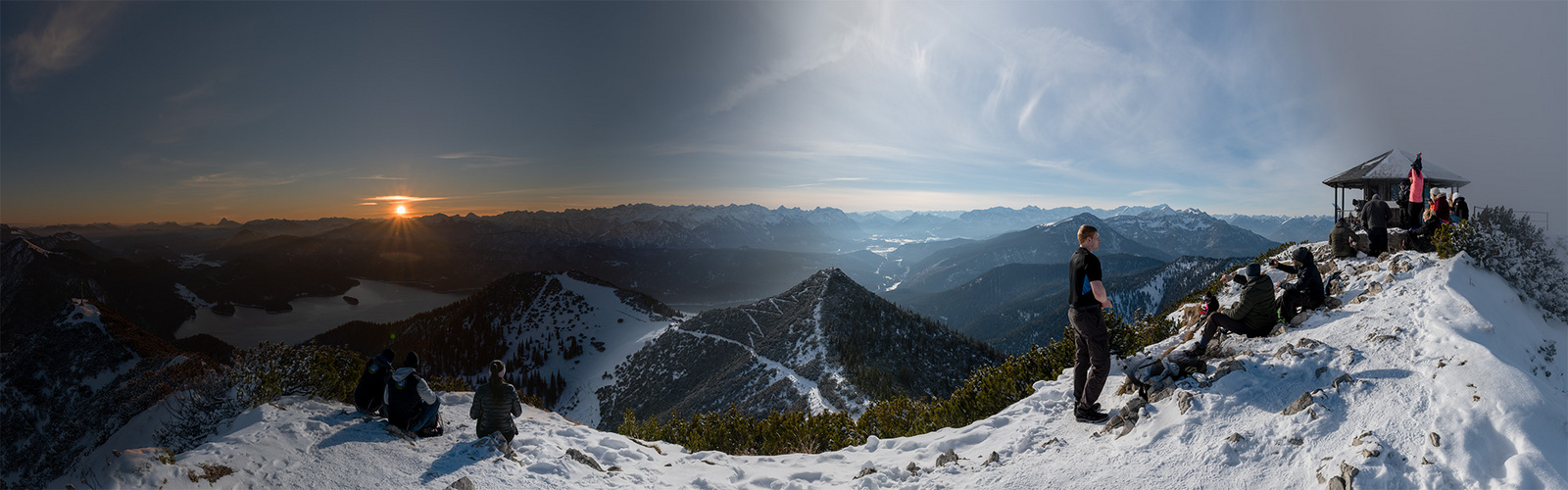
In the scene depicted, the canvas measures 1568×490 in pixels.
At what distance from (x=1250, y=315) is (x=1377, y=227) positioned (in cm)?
768

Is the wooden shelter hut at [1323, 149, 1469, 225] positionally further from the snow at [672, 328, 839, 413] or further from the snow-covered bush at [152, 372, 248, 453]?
the snow at [672, 328, 839, 413]

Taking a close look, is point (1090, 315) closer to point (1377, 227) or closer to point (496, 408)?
point (496, 408)

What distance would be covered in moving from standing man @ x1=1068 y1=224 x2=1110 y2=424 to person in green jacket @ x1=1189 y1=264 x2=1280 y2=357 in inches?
96.1

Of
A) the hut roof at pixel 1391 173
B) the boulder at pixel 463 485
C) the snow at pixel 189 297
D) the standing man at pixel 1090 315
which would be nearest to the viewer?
the standing man at pixel 1090 315

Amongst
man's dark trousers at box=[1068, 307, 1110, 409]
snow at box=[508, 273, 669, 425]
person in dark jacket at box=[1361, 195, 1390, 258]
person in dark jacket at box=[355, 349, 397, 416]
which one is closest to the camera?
man's dark trousers at box=[1068, 307, 1110, 409]

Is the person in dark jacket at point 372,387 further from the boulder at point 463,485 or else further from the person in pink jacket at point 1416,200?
the person in pink jacket at point 1416,200

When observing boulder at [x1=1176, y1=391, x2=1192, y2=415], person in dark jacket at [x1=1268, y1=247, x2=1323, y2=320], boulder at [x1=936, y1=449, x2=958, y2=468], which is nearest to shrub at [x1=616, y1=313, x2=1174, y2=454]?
person in dark jacket at [x1=1268, y1=247, x2=1323, y2=320]

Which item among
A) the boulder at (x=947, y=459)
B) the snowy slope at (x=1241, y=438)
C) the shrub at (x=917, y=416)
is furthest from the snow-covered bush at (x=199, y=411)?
the boulder at (x=947, y=459)

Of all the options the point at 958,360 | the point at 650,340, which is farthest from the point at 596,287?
the point at 958,360

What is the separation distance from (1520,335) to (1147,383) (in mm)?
6381

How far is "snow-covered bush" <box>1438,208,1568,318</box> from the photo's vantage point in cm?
989

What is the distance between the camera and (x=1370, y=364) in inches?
270

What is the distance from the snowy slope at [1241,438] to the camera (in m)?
5.23

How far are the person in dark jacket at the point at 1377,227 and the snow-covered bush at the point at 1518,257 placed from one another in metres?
1.50
